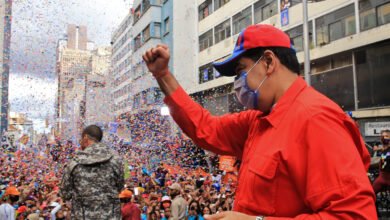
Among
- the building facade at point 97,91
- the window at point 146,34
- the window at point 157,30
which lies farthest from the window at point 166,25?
the building facade at point 97,91

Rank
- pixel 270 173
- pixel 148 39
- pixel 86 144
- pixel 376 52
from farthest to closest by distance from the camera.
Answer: pixel 148 39 → pixel 376 52 → pixel 86 144 → pixel 270 173

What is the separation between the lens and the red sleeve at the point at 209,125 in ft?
5.89

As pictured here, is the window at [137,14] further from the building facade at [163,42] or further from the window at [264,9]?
the window at [264,9]

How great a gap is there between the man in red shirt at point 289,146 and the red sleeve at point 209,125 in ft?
0.44

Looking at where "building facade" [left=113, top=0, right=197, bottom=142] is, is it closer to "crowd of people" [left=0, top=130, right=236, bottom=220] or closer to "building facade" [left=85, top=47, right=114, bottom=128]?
"crowd of people" [left=0, top=130, right=236, bottom=220]

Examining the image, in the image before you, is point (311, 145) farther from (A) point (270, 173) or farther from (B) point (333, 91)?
(B) point (333, 91)

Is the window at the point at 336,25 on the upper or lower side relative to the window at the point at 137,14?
lower

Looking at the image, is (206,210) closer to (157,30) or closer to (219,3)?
(219,3)

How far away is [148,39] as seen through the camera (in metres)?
32.8

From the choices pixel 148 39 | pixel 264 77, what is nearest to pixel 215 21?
pixel 148 39

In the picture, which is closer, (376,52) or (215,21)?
(376,52)

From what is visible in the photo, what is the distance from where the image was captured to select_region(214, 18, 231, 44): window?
81.7ft

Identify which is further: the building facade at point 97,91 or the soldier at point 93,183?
the building facade at point 97,91

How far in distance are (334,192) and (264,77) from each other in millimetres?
535
